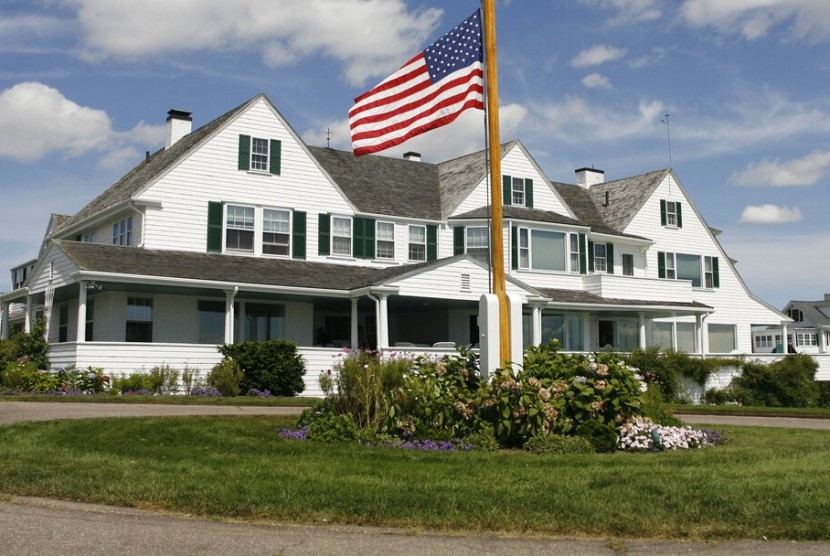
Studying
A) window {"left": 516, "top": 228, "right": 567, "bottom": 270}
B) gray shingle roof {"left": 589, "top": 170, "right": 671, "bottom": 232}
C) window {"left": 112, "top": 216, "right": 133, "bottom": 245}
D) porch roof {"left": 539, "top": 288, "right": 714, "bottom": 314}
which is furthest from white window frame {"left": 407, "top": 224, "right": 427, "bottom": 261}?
gray shingle roof {"left": 589, "top": 170, "right": 671, "bottom": 232}

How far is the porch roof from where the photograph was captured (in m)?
31.9

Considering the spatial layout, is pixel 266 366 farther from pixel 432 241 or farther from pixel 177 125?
pixel 177 125

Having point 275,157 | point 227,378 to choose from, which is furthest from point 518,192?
point 227,378

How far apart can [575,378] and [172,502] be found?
254 inches

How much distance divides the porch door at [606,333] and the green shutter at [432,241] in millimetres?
8034

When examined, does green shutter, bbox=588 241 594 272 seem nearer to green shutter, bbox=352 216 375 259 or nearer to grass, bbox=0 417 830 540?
green shutter, bbox=352 216 375 259

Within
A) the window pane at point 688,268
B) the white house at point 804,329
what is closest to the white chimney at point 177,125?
the window pane at point 688,268

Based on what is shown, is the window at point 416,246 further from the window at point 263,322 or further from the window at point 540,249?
the window at point 263,322

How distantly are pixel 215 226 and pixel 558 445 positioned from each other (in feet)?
63.6

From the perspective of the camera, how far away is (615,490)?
328 inches

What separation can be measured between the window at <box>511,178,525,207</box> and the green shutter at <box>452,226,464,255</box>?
2699 millimetres

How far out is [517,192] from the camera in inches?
1364

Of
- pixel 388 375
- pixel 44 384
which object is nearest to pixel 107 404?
pixel 44 384

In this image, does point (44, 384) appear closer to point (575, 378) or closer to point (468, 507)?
point (575, 378)
